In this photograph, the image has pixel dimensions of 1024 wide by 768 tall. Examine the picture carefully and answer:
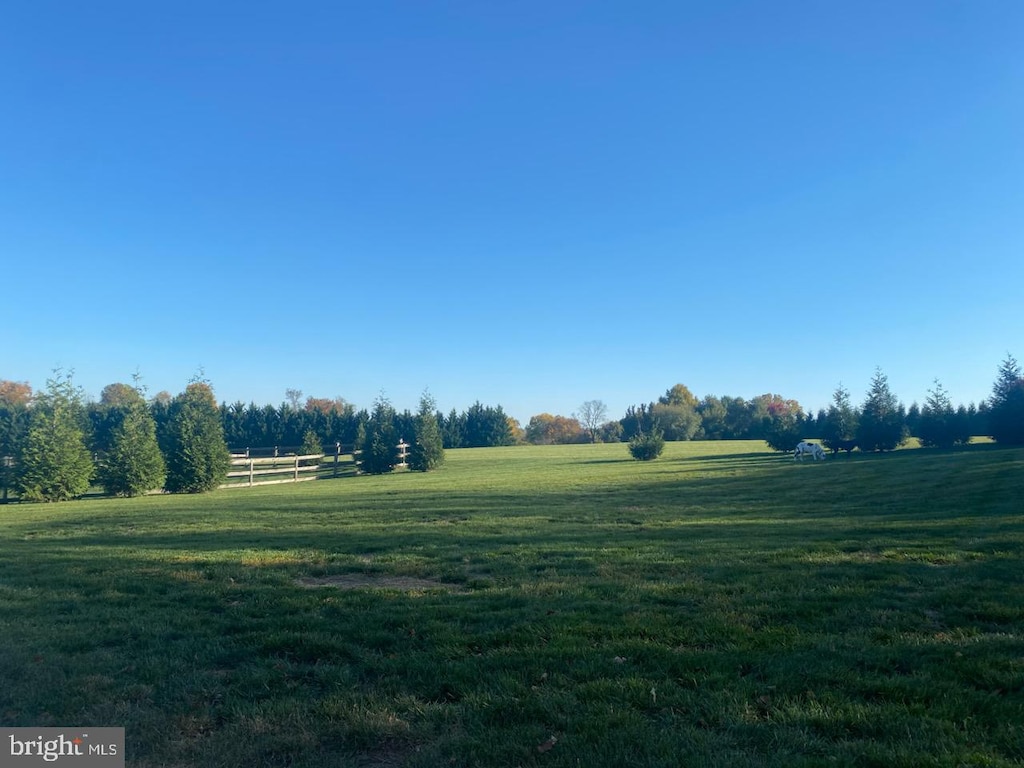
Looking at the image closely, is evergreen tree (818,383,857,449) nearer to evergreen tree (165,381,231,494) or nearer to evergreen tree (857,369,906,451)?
evergreen tree (857,369,906,451)

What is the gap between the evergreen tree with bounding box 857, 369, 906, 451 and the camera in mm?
38875

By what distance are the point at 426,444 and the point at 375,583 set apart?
33.7m

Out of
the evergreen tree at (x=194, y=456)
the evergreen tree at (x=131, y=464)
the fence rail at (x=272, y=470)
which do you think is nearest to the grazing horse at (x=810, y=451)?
the fence rail at (x=272, y=470)

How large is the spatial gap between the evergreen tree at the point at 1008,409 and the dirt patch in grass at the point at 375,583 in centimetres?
4096

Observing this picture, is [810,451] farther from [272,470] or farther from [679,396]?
[679,396]

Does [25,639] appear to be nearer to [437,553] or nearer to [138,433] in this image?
[437,553]

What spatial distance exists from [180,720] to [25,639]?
2.72 meters

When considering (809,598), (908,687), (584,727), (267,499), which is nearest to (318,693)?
(584,727)

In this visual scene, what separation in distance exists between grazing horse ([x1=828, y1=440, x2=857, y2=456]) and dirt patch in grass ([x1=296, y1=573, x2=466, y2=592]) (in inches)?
1530

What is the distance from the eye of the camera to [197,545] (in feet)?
35.0

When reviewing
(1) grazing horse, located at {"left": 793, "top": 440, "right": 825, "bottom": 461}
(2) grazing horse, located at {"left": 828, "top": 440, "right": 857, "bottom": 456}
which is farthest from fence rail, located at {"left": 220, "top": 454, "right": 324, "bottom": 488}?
(2) grazing horse, located at {"left": 828, "top": 440, "right": 857, "bottom": 456}

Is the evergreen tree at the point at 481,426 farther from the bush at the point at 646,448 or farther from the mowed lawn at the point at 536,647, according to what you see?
the mowed lawn at the point at 536,647

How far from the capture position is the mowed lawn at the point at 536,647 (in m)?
3.40

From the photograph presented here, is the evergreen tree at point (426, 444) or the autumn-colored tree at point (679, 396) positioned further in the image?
the autumn-colored tree at point (679, 396)
